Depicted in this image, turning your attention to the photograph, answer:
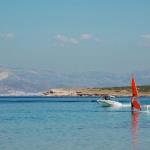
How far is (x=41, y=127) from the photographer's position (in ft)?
220

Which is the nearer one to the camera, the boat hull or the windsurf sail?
the windsurf sail

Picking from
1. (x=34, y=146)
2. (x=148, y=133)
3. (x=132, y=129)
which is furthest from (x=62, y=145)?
(x=132, y=129)

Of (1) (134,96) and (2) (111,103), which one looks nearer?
(1) (134,96)

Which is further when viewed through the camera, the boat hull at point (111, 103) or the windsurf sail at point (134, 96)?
the boat hull at point (111, 103)

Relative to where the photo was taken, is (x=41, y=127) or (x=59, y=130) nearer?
(x=59, y=130)

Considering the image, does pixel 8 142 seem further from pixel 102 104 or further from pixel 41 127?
pixel 102 104

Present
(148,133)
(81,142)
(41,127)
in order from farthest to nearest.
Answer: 1. (41,127)
2. (148,133)
3. (81,142)

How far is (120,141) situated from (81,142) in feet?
10.2

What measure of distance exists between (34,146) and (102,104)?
8487 centimetres

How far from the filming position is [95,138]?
174 ft

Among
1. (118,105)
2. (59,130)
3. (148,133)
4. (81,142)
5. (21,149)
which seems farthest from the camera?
(118,105)

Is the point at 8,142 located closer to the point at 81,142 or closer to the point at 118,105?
the point at 81,142

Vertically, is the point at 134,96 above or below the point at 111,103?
above

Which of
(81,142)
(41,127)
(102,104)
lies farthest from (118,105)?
(81,142)
